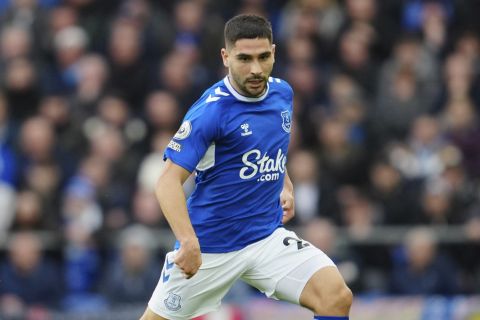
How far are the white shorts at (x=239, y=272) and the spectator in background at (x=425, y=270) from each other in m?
4.73

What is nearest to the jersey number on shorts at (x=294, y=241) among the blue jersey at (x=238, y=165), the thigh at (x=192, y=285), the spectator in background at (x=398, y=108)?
the blue jersey at (x=238, y=165)

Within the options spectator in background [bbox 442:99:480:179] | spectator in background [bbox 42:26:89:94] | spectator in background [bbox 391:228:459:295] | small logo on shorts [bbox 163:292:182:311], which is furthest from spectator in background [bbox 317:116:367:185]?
small logo on shorts [bbox 163:292:182:311]

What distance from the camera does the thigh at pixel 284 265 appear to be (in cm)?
792

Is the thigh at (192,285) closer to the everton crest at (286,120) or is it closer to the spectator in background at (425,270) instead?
the everton crest at (286,120)

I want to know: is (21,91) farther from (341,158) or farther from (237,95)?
(237,95)

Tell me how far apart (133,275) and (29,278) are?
1.12 meters

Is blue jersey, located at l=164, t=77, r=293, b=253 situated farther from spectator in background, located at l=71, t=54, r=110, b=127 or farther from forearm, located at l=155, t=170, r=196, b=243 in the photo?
spectator in background, located at l=71, t=54, r=110, b=127

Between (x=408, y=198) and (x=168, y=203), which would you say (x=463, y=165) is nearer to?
(x=408, y=198)

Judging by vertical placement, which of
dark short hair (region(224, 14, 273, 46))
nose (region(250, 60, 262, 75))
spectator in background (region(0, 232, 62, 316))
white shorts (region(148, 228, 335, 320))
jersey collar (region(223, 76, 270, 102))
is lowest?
spectator in background (region(0, 232, 62, 316))

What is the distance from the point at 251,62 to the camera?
25.2 ft

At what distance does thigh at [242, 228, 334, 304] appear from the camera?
792cm

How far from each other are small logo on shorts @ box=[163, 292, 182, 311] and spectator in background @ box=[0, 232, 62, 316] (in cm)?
518

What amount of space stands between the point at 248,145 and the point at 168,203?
2.33 ft

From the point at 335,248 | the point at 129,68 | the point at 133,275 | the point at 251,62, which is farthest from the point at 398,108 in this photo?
the point at 251,62
